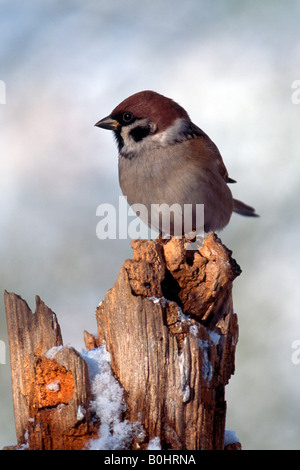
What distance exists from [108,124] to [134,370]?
1.88m

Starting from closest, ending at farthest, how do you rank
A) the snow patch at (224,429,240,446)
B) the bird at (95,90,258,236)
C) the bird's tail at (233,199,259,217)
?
1. the snow patch at (224,429,240,446)
2. the bird at (95,90,258,236)
3. the bird's tail at (233,199,259,217)

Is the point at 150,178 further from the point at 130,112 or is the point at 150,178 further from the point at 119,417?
the point at 119,417

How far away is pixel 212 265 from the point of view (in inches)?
104

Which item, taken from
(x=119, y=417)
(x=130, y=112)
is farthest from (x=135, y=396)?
(x=130, y=112)

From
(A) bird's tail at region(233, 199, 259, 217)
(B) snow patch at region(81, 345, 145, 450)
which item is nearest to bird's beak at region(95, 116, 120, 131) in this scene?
(A) bird's tail at region(233, 199, 259, 217)

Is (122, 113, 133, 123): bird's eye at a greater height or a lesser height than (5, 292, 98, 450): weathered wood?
greater

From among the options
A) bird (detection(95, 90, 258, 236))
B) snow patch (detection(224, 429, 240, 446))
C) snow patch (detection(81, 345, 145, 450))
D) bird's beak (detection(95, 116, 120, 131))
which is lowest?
snow patch (detection(224, 429, 240, 446))

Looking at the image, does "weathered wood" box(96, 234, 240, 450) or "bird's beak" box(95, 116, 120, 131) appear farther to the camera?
"bird's beak" box(95, 116, 120, 131)

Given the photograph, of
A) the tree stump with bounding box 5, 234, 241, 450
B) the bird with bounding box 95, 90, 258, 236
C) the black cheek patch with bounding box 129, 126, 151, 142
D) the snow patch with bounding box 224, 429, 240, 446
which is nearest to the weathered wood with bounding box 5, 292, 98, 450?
the tree stump with bounding box 5, 234, 241, 450

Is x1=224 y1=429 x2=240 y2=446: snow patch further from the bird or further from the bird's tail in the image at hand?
the bird's tail

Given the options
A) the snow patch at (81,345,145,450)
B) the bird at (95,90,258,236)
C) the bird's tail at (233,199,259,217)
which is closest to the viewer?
the snow patch at (81,345,145,450)

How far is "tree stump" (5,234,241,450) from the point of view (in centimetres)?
220

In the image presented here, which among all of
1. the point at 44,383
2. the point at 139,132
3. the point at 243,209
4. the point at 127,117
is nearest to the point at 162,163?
the point at 139,132
